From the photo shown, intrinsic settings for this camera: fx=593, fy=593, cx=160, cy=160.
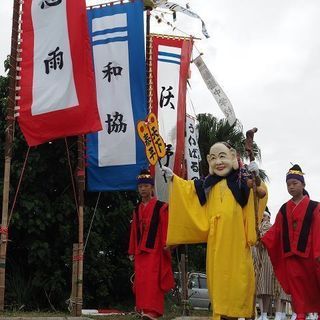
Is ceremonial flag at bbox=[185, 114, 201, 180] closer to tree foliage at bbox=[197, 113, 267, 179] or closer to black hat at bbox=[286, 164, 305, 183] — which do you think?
black hat at bbox=[286, 164, 305, 183]

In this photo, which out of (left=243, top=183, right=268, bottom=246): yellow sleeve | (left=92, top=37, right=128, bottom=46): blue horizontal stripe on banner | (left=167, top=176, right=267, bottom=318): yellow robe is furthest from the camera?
(left=92, top=37, right=128, bottom=46): blue horizontal stripe on banner

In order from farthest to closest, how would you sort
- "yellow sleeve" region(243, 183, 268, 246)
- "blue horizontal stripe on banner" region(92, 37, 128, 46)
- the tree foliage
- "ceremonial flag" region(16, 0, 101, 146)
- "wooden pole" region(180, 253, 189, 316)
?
1. the tree foliage
2. "wooden pole" region(180, 253, 189, 316)
3. "blue horizontal stripe on banner" region(92, 37, 128, 46)
4. "ceremonial flag" region(16, 0, 101, 146)
5. "yellow sleeve" region(243, 183, 268, 246)

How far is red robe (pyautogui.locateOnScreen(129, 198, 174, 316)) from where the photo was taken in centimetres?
657

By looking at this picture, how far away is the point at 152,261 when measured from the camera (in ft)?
21.8

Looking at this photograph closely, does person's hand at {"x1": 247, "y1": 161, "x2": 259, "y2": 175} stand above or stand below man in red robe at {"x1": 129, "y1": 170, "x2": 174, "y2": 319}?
above

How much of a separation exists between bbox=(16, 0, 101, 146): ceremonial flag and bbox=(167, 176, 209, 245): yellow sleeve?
1739 mm

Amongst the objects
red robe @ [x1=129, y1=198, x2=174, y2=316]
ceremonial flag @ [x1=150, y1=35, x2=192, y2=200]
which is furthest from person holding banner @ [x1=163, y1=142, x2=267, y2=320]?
ceremonial flag @ [x1=150, y1=35, x2=192, y2=200]

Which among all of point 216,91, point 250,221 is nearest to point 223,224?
point 250,221

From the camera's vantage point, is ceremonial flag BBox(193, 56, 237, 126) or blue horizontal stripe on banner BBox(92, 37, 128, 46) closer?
ceremonial flag BBox(193, 56, 237, 126)

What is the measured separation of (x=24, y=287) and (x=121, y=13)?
480cm

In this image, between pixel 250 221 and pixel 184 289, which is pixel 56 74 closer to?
pixel 250 221

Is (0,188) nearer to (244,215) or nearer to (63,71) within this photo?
(63,71)

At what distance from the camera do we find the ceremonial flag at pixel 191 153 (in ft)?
34.0

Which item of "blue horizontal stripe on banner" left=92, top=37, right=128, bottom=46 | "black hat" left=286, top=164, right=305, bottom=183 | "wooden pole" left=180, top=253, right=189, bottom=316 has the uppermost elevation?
"blue horizontal stripe on banner" left=92, top=37, right=128, bottom=46
